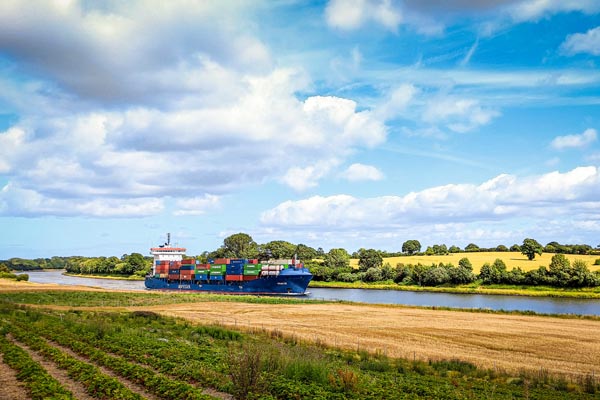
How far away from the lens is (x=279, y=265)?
9900cm

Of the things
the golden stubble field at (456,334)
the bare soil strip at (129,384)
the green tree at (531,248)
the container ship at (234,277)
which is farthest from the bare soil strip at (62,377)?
the green tree at (531,248)

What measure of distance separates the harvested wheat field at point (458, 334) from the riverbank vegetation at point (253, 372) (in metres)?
3.76

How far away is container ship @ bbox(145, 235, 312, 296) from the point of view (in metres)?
91.8

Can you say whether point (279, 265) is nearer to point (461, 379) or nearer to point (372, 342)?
point (372, 342)

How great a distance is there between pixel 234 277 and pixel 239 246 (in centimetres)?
7392

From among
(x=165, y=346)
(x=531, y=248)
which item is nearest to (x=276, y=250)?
(x=531, y=248)

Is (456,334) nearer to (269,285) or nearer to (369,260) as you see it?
(269,285)

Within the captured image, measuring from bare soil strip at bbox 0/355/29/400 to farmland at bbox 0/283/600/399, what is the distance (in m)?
0.35

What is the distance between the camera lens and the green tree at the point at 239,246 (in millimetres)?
172875

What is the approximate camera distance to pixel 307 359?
738 inches

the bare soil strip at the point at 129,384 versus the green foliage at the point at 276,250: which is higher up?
the green foliage at the point at 276,250

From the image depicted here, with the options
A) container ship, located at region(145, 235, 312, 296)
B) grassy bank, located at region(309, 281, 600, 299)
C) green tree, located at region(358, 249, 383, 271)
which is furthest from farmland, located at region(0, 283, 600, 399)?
green tree, located at region(358, 249, 383, 271)

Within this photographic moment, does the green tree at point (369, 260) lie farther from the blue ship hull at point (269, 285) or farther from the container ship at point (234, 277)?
the blue ship hull at point (269, 285)

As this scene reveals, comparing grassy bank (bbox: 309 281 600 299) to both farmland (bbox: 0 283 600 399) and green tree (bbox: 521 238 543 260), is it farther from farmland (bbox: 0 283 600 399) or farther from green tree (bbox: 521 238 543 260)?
farmland (bbox: 0 283 600 399)
